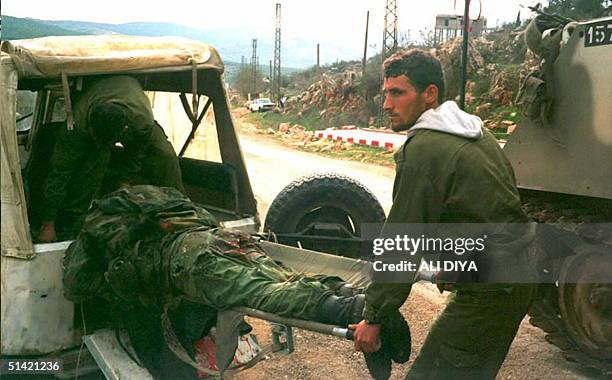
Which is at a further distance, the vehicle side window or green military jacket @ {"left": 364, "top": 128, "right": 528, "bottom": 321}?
the vehicle side window

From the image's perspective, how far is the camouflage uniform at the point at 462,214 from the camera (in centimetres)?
260

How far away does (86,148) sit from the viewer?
412cm

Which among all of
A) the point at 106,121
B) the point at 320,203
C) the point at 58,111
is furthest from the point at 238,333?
the point at 58,111

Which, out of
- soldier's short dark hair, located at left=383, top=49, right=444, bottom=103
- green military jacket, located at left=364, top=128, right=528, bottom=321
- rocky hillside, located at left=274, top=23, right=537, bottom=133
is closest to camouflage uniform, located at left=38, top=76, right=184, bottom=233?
soldier's short dark hair, located at left=383, top=49, right=444, bottom=103

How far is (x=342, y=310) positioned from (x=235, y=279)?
1.75 ft

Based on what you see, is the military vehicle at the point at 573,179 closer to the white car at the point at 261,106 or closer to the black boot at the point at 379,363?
the black boot at the point at 379,363

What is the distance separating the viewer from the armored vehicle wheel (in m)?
4.41

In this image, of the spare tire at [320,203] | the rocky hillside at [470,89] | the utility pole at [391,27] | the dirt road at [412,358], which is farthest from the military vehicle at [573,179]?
the utility pole at [391,27]

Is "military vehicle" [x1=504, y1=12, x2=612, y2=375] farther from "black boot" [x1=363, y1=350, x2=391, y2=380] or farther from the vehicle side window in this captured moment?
the vehicle side window

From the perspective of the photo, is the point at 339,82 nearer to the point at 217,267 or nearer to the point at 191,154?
the point at 191,154

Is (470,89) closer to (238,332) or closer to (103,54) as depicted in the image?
(103,54)

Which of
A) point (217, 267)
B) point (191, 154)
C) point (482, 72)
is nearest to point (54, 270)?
point (217, 267)

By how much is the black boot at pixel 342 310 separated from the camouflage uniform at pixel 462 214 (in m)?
0.26

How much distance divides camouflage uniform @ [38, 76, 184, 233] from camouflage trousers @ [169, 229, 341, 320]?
3.10 feet
